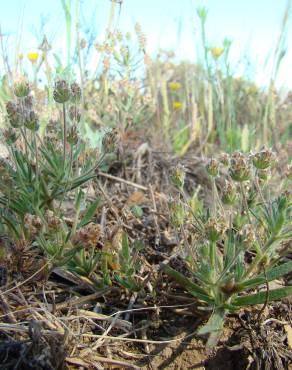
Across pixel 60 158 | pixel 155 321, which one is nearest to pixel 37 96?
pixel 60 158

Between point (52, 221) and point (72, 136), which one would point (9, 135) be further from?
point (52, 221)

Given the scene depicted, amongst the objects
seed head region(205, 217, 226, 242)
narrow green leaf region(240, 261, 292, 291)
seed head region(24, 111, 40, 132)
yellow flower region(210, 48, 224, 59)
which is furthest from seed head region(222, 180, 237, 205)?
yellow flower region(210, 48, 224, 59)

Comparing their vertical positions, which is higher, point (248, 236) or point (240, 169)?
point (240, 169)

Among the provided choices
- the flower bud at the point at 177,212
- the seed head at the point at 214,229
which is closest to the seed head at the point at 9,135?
the flower bud at the point at 177,212

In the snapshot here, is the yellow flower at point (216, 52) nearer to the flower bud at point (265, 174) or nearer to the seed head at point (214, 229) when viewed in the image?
the flower bud at point (265, 174)

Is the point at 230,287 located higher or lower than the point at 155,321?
higher

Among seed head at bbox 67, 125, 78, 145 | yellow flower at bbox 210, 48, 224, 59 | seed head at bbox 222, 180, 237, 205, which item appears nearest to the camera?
seed head at bbox 222, 180, 237, 205

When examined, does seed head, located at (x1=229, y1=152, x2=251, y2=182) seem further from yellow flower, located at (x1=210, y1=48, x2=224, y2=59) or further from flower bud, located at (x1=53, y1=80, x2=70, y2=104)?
yellow flower, located at (x1=210, y1=48, x2=224, y2=59)

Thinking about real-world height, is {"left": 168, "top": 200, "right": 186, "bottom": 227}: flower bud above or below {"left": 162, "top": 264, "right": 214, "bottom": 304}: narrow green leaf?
above

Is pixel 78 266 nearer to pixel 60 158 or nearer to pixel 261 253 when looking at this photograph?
pixel 60 158

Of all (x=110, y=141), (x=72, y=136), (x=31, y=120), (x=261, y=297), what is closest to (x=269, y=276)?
(x=261, y=297)

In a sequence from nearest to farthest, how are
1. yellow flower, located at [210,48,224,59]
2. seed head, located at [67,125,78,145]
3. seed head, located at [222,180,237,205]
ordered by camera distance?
seed head, located at [222,180,237,205], seed head, located at [67,125,78,145], yellow flower, located at [210,48,224,59]
